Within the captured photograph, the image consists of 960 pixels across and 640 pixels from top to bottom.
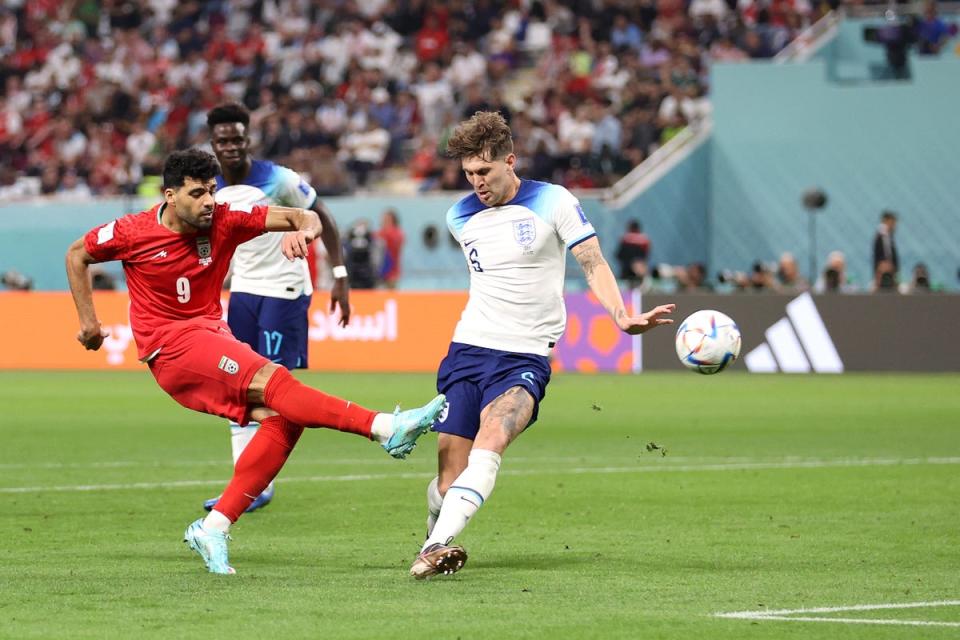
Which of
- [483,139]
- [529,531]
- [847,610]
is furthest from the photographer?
[529,531]

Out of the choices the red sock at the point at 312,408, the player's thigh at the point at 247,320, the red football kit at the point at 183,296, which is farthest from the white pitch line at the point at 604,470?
the red sock at the point at 312,408

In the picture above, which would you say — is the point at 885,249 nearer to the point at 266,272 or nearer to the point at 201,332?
the point at 266,272

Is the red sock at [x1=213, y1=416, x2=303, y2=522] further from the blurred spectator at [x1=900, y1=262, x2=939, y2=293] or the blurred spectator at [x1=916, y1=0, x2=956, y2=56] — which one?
the blurred spectator at [x1=916, y1=0, x2=956, y2=56]

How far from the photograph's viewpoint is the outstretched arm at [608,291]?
7723 millimetres

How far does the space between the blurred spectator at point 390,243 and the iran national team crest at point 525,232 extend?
2173 cm

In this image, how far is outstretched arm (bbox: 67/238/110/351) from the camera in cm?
843

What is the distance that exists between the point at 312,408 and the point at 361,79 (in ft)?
86.3

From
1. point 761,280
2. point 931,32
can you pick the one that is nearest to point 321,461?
point 761,280

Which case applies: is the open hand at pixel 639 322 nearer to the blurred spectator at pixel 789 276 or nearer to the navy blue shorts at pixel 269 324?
the navy blue shorts at pixel 269 324

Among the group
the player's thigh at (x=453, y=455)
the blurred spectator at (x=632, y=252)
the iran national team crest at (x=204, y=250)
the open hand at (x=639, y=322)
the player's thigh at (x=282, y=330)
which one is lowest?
the blurred spectator at (x=632, y=252)

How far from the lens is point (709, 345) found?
8.61m

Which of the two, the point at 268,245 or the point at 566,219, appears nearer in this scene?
the point at 566,219

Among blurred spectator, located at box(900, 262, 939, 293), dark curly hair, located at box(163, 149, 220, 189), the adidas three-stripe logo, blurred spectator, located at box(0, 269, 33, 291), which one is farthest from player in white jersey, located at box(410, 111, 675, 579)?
blurred spectator, located at box(0, 269, 33, 291)

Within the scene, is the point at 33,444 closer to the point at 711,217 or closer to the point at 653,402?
the point at 653,402
